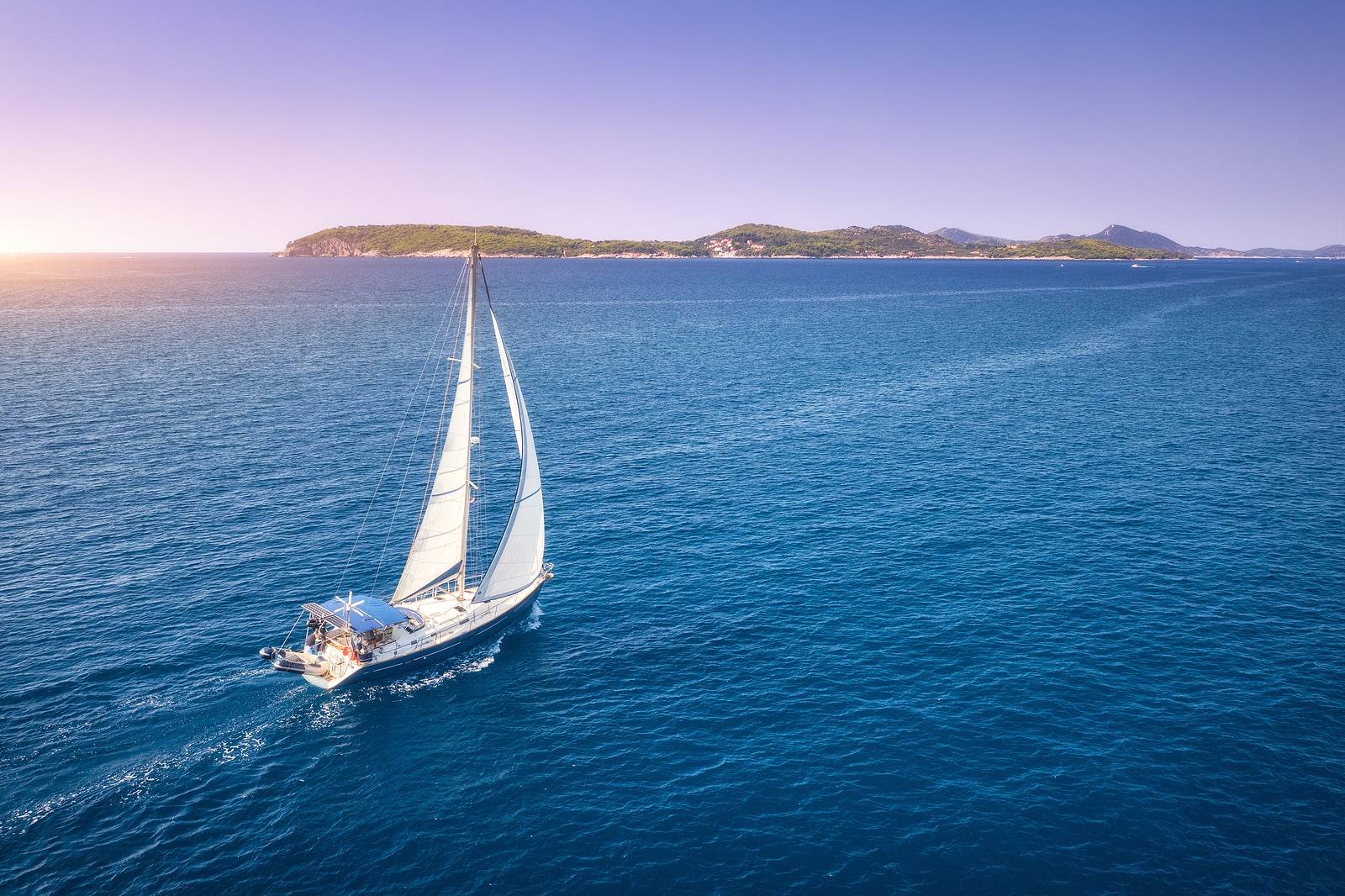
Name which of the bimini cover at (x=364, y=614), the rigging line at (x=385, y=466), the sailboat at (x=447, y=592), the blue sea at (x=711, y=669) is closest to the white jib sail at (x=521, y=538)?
the sailboat at (x=447, y=592)

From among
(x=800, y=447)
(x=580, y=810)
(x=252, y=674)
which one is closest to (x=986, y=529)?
(x=800, y=447)

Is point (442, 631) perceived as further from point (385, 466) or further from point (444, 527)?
point (385, 466)

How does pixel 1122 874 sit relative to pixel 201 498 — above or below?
below

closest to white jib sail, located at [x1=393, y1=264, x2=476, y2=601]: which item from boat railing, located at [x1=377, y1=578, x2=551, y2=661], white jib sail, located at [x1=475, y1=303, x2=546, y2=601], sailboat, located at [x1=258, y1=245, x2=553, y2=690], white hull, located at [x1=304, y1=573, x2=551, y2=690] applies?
sailboat, located at [x1=258, y1=245, x2=553, y2=690]

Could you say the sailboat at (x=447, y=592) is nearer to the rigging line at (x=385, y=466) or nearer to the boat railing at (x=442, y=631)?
the boat railing at (x=442, y=631)

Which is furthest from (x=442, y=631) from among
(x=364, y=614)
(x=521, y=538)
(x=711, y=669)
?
(x=711, y=669)

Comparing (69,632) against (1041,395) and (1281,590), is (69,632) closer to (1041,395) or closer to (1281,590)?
(1281,590)

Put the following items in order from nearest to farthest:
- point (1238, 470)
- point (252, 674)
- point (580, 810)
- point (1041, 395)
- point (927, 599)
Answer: point (580, 810) < point (252, 674) < point (927, 599) < point (1238, 470) < point (1041, 395)
